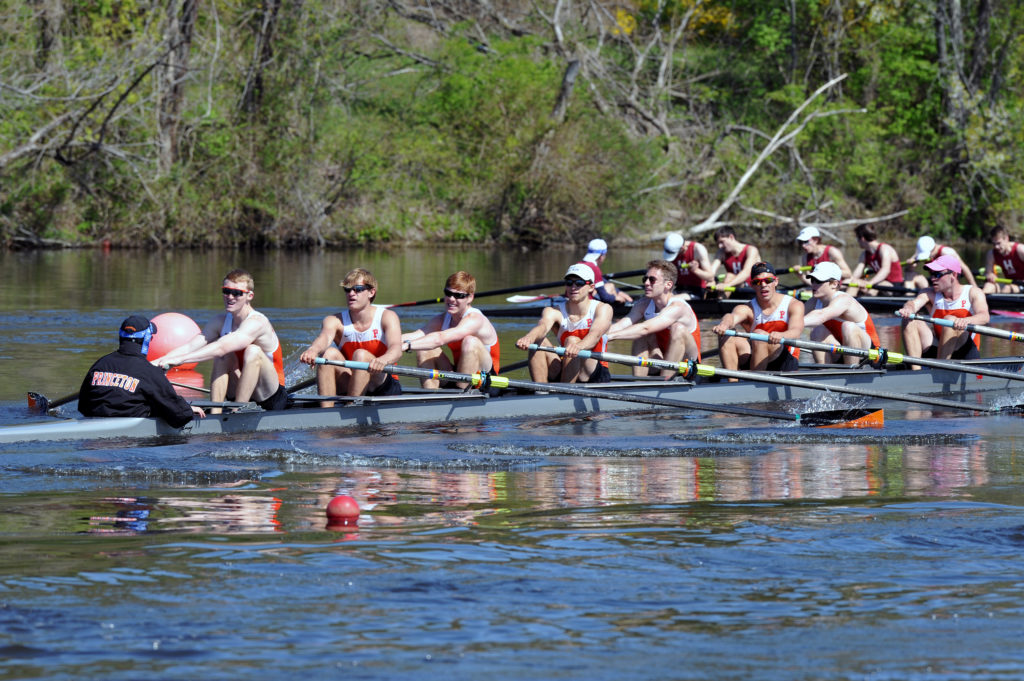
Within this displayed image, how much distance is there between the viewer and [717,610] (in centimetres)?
611

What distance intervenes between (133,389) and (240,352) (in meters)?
1.08

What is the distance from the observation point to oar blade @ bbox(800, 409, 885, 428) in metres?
11.5

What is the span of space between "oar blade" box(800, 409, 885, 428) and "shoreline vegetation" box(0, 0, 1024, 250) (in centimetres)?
2267

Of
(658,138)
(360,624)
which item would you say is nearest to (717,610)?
(360,624)

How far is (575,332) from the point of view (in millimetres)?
12094

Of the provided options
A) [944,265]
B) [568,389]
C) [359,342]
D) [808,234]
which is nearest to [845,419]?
[568,389]

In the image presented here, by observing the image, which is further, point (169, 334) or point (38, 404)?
point (169, 334)

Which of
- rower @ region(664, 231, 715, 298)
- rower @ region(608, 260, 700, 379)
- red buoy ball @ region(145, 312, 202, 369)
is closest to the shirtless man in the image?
red buoy ball @ region(145, 312, 202, 369)

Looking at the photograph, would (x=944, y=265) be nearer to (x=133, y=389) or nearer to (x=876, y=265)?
(x=876, y=265)

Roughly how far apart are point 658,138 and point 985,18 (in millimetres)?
10753

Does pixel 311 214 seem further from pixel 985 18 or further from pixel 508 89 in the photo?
pixel 985 18

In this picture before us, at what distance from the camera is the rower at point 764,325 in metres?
12.7

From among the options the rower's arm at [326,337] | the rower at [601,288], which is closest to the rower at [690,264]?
the rower at [601,288]

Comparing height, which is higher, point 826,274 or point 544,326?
point 826,274
